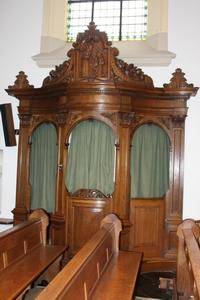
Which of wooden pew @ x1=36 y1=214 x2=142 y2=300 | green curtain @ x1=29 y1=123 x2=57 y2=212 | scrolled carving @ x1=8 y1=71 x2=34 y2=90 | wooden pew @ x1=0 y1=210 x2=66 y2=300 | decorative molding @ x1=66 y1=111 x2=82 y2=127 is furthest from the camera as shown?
A: scrolled carving @ x1=8 y1=71 x2=34 y2=90

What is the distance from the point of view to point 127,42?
532 cm

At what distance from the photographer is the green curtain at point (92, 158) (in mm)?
4391

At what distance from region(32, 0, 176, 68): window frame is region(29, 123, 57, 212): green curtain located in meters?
1.15

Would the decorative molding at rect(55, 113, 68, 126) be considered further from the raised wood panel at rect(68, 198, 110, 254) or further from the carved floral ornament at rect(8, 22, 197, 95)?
the raised wood panel at rect(68, 198, 110, 254)

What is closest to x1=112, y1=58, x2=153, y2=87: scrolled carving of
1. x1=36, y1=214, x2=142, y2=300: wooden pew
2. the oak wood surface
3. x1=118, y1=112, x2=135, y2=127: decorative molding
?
x1=118, y1=112, x2=135, y2=127: decorative molding

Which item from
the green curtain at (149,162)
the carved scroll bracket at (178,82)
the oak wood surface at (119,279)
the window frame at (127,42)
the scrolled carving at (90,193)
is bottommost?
the oak wood surface at (119,279)

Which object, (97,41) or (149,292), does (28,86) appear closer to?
(97,41)

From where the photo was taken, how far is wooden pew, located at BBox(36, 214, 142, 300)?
69.6 inches

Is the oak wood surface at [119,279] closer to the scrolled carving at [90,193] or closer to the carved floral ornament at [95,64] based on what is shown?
the scrolled carving at [90,193]

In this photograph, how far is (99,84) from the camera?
425 centimetres

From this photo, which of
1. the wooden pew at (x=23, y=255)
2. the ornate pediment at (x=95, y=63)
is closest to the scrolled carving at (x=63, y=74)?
the ornate pediment at (x=95, y=63)

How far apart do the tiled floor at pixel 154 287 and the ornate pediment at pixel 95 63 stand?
7.93 ft

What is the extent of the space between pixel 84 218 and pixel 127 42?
2820 mm

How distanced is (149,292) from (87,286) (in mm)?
1733
